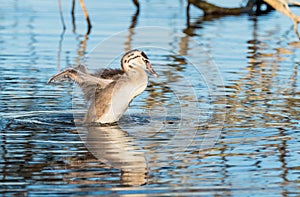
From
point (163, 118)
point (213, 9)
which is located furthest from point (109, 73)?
point (213, 9)

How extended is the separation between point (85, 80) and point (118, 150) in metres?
1.67

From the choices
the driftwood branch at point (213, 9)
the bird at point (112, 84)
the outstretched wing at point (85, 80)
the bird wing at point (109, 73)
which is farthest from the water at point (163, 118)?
the driftwood branch at point (213, 9)

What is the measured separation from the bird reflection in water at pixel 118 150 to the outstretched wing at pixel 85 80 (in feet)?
1.68

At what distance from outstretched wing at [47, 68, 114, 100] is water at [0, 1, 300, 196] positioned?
0.43 m

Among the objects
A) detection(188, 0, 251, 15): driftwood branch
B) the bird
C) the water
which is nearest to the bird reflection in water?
the water

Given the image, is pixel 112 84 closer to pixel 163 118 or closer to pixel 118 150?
pixel 163 118

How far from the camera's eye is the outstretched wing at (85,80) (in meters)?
10.6

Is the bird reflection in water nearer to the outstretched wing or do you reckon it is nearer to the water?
the water

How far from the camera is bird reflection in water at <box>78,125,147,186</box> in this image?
26.5 feet

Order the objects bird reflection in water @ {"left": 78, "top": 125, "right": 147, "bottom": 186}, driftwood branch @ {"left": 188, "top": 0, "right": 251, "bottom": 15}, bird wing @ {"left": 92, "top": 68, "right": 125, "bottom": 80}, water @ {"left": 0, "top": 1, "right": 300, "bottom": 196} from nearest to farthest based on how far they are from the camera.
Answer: water @ {"left": 0, "top": 1, "right": 300, "bottom": 196}, bird reflection in water @ {"left": 78, "top": 125, "right": 147, "bottom": 186}, bird wing @ {"left": 92, "top": 68, "right": 125, "bottom": 80}, driftwood branch @ {"left": 188, "top": 0, "right": 251, "bottom": 15}

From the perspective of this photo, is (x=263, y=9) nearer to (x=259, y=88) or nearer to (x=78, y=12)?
(x=78, y=12)

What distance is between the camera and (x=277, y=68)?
15328 millimetres

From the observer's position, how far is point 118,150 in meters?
9.15

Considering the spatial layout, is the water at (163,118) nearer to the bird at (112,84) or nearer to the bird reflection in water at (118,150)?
the bird reflection in water at (118,150)
